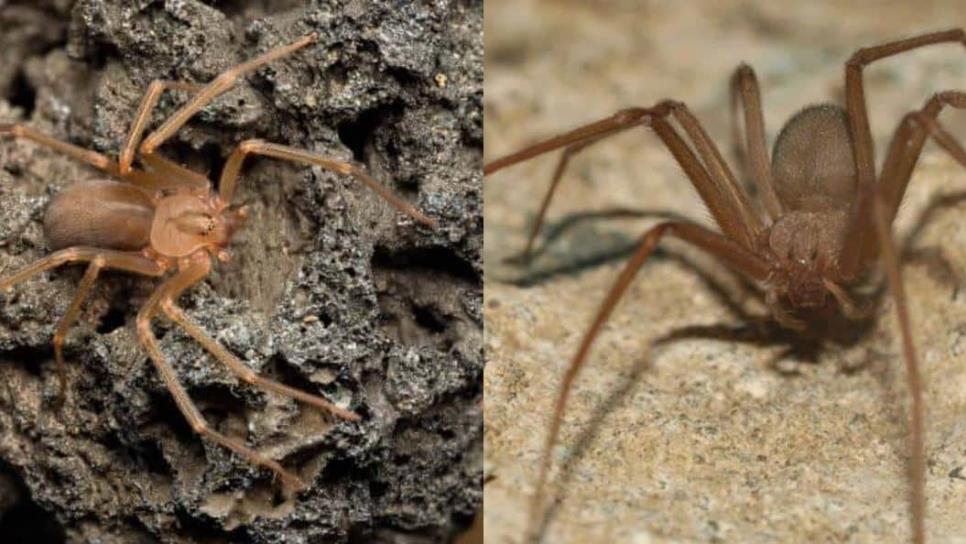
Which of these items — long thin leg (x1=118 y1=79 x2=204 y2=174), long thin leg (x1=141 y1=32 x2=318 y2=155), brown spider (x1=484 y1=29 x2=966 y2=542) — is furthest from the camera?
brown spider (x1=484 y1=29 x2=966 y2=542)

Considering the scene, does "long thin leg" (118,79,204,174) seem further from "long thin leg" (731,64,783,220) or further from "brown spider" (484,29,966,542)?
"long thin leg" (731,64,783,220)

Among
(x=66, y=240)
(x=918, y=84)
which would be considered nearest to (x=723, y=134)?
(x=918, y=84)

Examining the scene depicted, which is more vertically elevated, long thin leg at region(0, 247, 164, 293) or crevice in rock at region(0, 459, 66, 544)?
long thin leg at region(0, 247, 164, 293)

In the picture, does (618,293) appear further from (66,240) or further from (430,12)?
(66,240)

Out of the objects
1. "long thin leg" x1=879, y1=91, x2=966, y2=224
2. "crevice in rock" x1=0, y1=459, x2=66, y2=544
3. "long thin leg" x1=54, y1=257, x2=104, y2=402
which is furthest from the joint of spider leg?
"long thin leg" x1=879, y1=91, x2=966, y2=224

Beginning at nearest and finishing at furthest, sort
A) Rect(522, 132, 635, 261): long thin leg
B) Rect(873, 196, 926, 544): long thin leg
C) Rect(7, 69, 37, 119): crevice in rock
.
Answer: Rect(873, 196, 926, 544): long thin leg < Rect(7, 69, 37, 119): crevice in rock < Rect(522, 132, 635, 261): long thin leg

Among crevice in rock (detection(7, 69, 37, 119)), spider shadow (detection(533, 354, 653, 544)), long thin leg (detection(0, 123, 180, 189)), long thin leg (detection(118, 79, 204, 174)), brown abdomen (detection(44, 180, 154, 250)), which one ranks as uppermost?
crevice in rock (detection(7, 69, 37, 119))

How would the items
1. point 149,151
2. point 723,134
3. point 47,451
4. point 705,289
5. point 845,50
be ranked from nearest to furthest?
point 47,451
point 149,151
point 705,289
point 723,134
point 845,50
